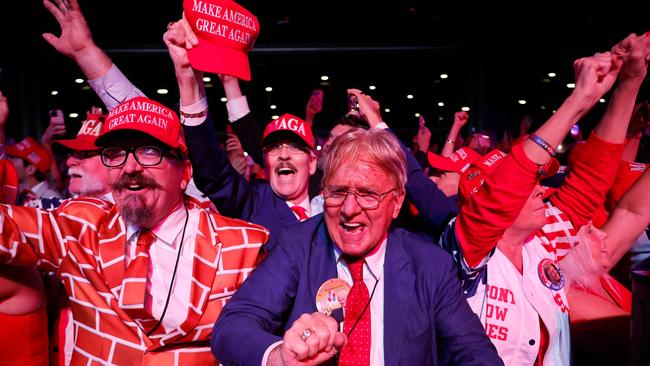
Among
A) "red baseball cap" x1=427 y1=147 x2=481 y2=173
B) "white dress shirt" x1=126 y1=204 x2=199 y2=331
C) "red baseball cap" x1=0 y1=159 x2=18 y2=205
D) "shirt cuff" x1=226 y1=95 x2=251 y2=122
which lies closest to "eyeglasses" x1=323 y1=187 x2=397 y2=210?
"white dress shirt" x1=126 y1=204 x2=199 y2=331

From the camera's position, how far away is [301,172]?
3379 mm

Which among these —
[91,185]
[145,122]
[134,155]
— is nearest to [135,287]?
[134,155]

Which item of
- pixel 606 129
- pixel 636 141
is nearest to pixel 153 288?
pixel 606 129

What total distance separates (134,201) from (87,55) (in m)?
1.21

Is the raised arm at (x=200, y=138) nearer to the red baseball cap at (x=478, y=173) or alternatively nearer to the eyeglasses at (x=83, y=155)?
the eyeglasses at (x=83, y=155)

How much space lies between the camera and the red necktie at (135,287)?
2039 mm

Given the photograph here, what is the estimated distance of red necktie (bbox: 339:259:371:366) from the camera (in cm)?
180

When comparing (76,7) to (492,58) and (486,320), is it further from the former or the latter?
(492,58)

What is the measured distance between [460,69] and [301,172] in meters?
11.2

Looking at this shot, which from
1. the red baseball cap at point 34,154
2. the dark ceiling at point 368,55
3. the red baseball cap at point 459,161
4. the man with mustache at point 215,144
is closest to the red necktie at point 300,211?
the man with mustache at point 215,144

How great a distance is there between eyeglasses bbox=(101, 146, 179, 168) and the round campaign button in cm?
93

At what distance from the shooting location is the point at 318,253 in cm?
193

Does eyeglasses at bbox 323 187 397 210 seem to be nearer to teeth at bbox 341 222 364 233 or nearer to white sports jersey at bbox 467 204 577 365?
teeth at bbox 341 222 364 233

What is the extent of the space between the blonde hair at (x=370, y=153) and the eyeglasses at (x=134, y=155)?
2.43 ft
